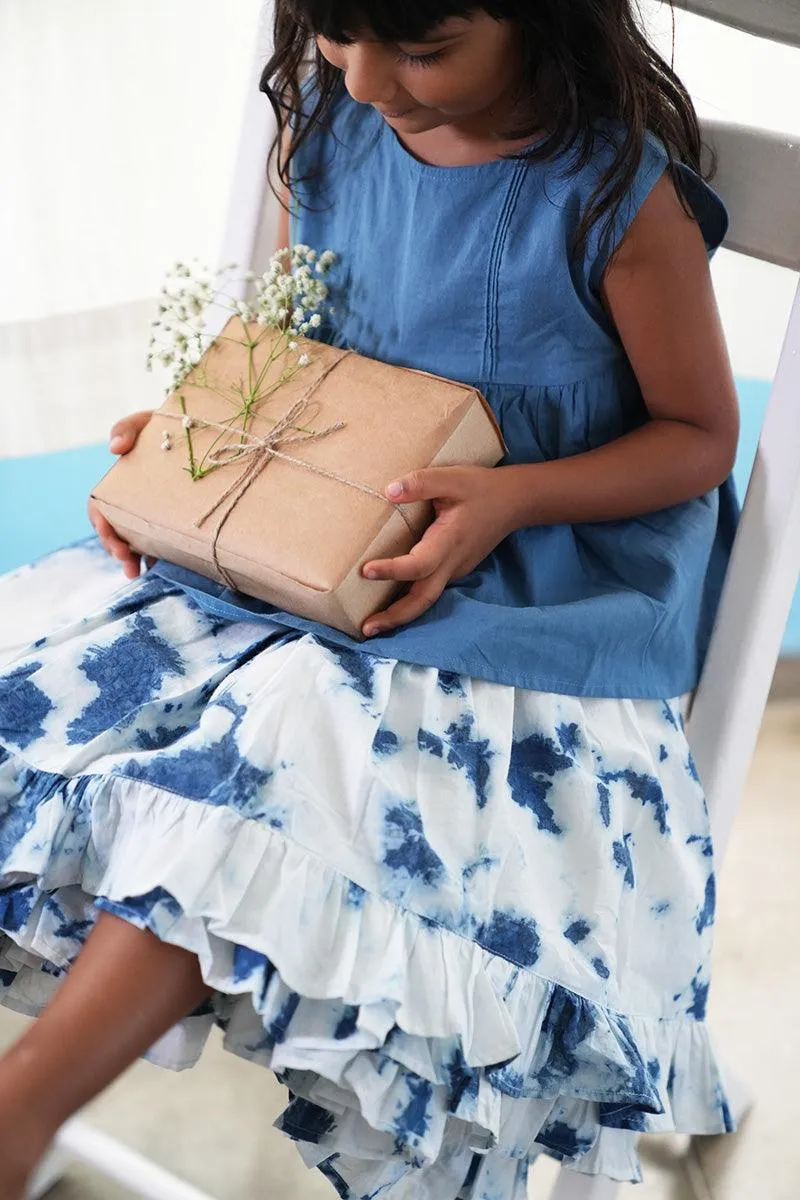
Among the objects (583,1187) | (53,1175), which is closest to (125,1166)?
(53,1175)

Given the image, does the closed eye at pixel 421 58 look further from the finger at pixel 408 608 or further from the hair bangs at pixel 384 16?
the finger at pixel 408 608

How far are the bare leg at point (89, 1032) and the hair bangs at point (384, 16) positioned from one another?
0.47 m

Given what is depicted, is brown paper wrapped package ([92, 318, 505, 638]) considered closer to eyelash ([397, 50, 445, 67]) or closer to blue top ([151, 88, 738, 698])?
blue top ([151, 88, 738, 698])

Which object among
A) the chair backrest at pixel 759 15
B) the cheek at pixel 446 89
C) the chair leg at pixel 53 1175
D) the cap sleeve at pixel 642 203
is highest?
the chair backrest at pixel 759 15

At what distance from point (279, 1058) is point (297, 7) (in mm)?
562

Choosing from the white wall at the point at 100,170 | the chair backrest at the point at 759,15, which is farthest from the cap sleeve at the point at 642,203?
the white wall at the point at 100,170

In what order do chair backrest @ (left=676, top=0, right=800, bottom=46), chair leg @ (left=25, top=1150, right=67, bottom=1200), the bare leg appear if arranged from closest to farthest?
1. the bare leg
2. chair backrest @ (left=676, top=0, right=800, bottom=46)
3. chair leg @ (left=25, top=1150, right=67, bottom=1200)

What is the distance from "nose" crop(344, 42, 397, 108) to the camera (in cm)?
70

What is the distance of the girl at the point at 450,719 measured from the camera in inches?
23.9

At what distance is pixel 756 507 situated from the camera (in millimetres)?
803

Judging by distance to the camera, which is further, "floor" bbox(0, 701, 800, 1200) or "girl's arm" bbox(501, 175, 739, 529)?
"floor" bbox(0, 701, 800, 1200)

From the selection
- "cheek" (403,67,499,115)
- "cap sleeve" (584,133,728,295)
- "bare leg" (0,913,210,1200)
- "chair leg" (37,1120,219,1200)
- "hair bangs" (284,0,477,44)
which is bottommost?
"chair leg" (37,1120,219,1200)

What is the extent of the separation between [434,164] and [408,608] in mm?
322

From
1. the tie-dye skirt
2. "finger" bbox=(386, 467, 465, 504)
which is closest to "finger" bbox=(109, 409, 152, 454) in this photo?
the tie-dye skirt
